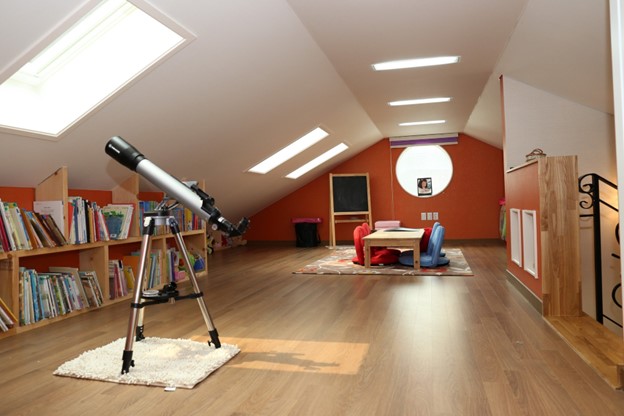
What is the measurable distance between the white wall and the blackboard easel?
15.0 feet

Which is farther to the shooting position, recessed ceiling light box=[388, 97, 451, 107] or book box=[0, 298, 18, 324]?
recessed ceiling light box=[388, 97, 451, 107]

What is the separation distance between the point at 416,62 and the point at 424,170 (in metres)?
5.15

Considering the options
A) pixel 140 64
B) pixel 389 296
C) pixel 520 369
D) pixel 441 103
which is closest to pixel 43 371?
pixel 140 64

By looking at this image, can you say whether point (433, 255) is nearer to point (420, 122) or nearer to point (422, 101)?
point (422, 101)

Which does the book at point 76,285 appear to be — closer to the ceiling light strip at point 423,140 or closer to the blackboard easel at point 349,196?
the blackboard easel at point 349,196

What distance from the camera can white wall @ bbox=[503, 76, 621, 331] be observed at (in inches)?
173

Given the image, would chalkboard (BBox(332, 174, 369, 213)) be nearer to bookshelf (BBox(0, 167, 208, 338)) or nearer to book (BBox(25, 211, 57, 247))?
bookshelf (BBox(0, 167, 208, 338))

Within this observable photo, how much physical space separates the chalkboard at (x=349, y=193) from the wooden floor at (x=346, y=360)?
485 cm

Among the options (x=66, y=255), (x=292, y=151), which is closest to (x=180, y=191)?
(x=66, y=255)

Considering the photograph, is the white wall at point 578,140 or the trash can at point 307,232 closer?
the white wall at point 578,140

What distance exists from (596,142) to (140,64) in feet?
14.0

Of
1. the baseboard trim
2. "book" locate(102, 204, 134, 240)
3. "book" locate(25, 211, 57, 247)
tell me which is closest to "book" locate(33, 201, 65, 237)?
"book" locate(25, 211, 57, 247)

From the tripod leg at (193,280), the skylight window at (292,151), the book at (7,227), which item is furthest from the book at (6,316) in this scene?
the skylight window at (292,151)

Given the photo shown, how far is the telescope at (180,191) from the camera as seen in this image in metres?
2.32
